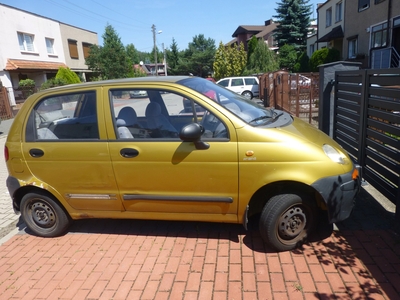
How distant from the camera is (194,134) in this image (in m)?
3.05

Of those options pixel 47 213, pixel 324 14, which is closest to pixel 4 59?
→ pixel 47 213

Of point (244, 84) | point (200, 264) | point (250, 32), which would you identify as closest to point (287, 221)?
point (200, 264)

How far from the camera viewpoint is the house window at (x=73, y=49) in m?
31.8

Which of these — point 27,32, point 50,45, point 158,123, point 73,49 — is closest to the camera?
point 158,123

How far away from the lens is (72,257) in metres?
3.49

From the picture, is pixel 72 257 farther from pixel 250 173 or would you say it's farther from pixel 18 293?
pixel 250 173

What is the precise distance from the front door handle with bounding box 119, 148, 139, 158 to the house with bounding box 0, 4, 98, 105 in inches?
796

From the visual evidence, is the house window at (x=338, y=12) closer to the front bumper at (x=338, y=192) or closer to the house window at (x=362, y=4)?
the house window at (x=362, y=4)

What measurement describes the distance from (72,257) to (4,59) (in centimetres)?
2445

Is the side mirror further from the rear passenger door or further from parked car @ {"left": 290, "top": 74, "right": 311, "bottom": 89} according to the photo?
parked car @ {"left": 290, "top": 74, "right": 311, "bottom": 89}

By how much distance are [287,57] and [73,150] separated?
3540 cm

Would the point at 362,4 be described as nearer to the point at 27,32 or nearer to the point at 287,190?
the point at 287,190

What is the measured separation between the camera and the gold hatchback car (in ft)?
10.1

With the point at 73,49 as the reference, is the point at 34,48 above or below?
below
